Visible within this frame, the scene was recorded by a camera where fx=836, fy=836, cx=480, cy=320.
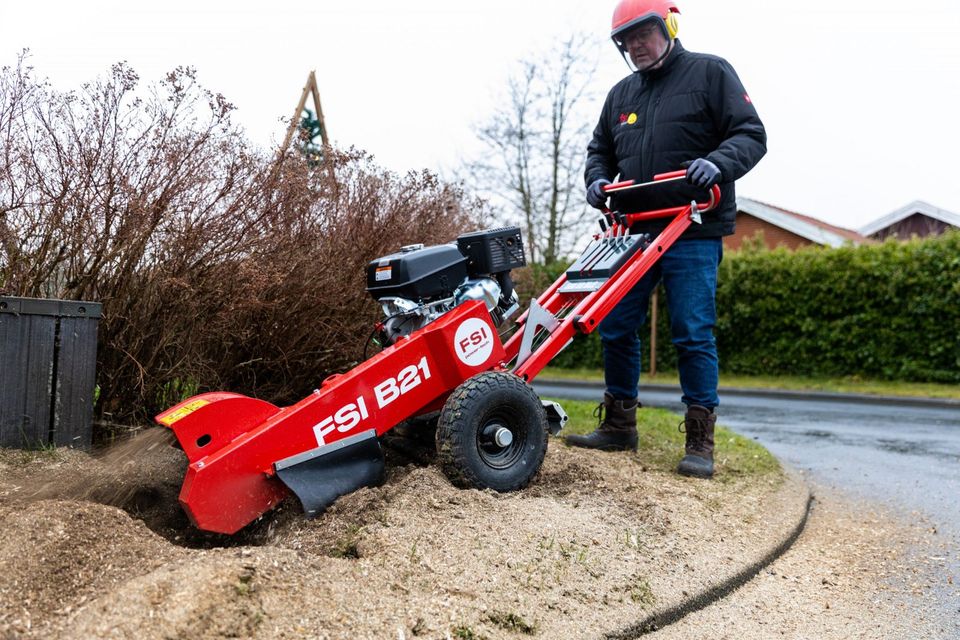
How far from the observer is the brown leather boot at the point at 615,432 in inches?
189

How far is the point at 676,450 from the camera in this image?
5070 millimetres

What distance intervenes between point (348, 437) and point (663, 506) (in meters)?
1.35

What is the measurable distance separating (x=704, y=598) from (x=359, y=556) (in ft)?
3.83

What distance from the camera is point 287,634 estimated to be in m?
2.13

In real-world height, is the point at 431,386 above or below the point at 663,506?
above

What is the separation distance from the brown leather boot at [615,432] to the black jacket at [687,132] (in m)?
1.01

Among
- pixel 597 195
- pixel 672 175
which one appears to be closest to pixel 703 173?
pixel 672 175

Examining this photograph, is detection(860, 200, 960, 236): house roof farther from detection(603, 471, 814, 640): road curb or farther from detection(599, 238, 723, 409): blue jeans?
detection(603, 471, 814, 640): road curb

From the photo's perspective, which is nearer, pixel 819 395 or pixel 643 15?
pixel 643 15

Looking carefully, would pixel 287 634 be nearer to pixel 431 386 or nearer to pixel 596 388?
pixel 431 386

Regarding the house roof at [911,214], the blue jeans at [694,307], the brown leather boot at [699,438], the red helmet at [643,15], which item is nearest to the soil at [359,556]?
the brown leather boot at [699,438]

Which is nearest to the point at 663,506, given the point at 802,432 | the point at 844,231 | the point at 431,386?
the point at 431,386

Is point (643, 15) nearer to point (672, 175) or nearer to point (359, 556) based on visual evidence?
point (672, 175)

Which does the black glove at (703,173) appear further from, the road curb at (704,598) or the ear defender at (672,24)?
the road curb at (704,598)
